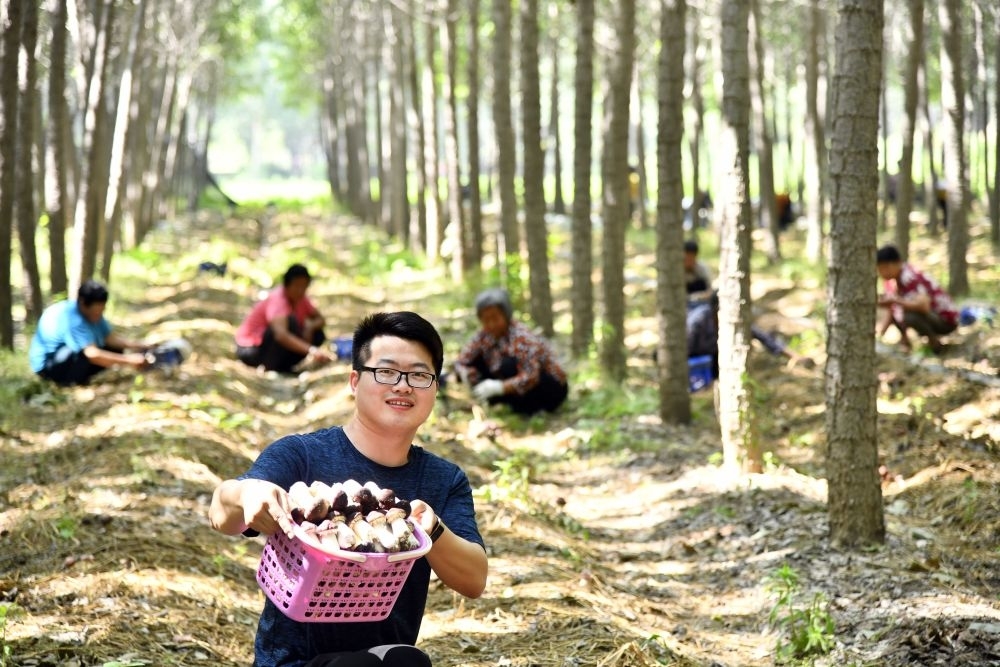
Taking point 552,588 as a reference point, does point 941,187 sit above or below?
above

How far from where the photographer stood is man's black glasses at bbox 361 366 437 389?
313 centimetres

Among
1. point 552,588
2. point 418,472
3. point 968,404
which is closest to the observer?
point 418,472

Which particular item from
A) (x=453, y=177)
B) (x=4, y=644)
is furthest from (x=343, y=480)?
(x=453, y=177)

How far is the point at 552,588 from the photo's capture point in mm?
5574

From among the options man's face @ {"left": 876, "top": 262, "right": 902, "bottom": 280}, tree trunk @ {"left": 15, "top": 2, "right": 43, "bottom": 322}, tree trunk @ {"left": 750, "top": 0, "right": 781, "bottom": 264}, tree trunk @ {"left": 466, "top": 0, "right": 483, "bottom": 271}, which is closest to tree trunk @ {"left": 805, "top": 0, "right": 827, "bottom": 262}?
tree trunk @ {"left": 750, "top": 0, "right": 781, "bottom": 264}

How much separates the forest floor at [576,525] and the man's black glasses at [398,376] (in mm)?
1747

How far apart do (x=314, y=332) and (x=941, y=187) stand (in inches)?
728

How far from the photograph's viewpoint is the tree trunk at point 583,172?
11.9 m

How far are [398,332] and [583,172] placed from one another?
30.4ft

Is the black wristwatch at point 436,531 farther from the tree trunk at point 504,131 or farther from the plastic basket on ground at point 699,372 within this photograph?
the tree trunk at point 504,131

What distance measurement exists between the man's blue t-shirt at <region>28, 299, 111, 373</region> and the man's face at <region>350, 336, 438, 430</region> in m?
7.54

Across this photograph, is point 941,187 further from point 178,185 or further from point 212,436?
point 178,185

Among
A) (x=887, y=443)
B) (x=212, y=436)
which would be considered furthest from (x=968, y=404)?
(x=212, y=436)

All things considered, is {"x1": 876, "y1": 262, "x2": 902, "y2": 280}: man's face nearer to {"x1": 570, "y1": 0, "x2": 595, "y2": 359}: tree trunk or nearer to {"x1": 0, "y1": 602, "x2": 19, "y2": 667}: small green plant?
{"x1": 570, "y1": 0, "x2": 595, "y2": 359}: tree trunk
